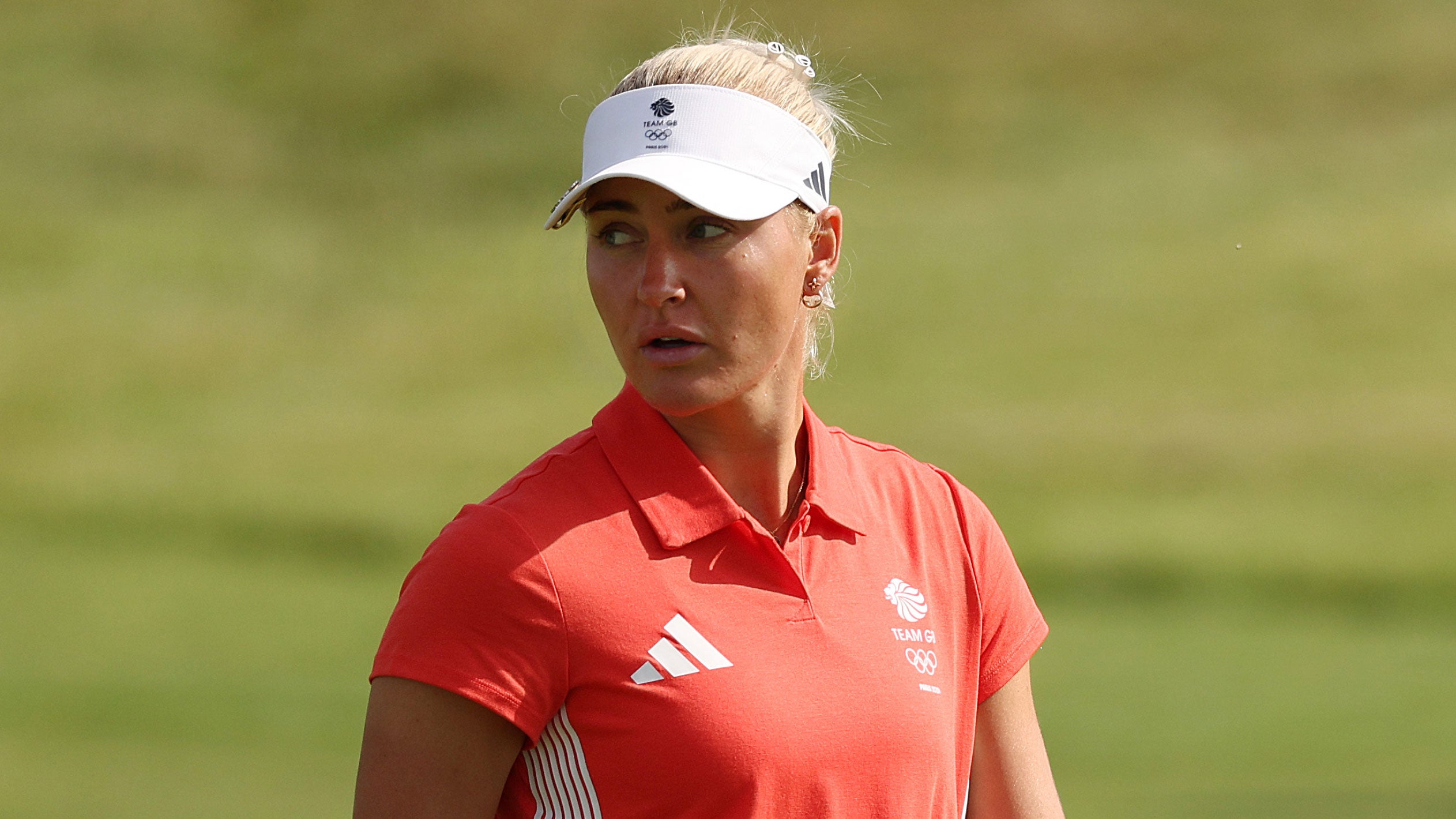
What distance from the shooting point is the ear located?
5.03ft

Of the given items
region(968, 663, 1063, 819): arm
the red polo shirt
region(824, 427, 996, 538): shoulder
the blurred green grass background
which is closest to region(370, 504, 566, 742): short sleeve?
the red polo shirt

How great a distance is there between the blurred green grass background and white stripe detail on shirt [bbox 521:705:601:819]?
3841 millimetres

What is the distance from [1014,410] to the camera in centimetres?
767

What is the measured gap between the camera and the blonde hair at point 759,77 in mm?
1470

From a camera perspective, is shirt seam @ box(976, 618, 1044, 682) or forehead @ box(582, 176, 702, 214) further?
shirt seam @ box(976, 618, 1044, 682)

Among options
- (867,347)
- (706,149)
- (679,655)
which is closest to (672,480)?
(679,655)

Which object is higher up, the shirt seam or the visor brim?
the visor brim

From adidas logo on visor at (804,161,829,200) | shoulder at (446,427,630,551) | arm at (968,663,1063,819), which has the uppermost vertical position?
adidas logo on visor at (804,161,829,200)

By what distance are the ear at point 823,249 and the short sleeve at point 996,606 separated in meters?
0.24

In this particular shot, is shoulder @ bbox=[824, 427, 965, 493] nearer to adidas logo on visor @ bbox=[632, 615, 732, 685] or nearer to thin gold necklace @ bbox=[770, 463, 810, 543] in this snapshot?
thin gold necklace @ bbox=[770, 463, 810, 543]

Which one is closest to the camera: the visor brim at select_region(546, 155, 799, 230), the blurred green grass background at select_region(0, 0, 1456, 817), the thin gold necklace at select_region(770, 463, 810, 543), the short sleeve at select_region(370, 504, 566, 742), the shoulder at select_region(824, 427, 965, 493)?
the short sleeve at select_region(370, 504, 566, 742)

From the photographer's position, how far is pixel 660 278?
4.55 ft

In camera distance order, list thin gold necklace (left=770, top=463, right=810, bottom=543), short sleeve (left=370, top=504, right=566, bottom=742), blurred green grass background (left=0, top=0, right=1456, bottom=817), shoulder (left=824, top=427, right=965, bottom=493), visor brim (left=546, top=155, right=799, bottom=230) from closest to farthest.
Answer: short sleeve (left=370, top=504, right=566, bottom=742), visor brim (left=546, top=155, right=799, bottom=230), thin gold necklace (left=770, top=463, right=810, bottom=543), shoulder (left=824, top=427, right=965, bottom=493), blurred green grass background (left=0, top=0, right=1456, bottom=817)

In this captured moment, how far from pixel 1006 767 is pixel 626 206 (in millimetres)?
652
